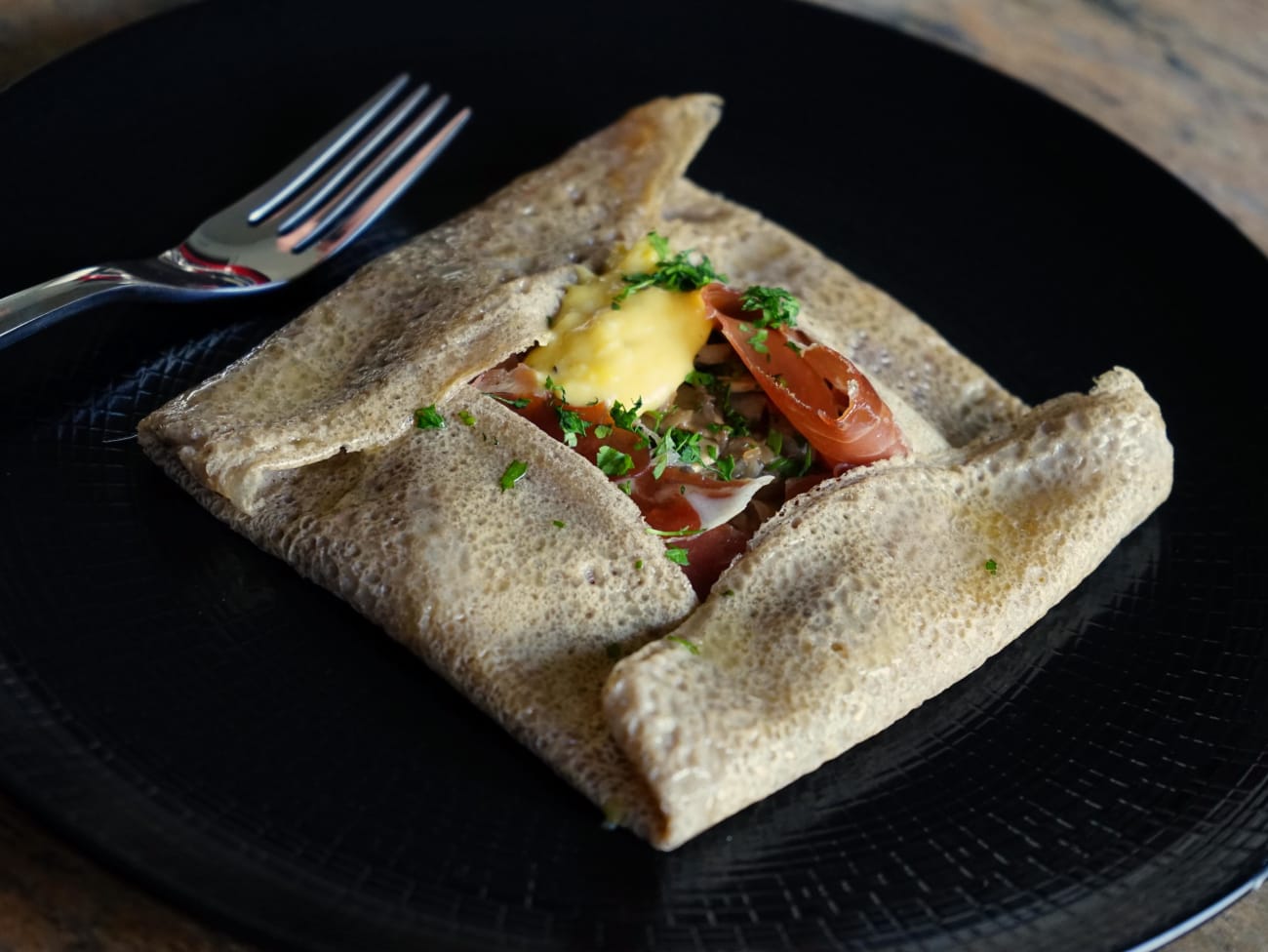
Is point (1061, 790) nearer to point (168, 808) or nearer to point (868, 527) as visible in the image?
point (868, 527)

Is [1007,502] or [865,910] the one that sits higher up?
[1007,502]

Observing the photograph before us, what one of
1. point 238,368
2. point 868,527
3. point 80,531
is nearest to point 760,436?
point 868,527

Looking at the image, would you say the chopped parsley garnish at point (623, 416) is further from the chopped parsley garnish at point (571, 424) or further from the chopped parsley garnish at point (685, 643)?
the chopped parsley garnish at point (685, 643)

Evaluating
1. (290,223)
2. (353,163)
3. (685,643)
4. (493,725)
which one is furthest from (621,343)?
(353,163)

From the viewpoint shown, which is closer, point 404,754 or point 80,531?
point 404,754

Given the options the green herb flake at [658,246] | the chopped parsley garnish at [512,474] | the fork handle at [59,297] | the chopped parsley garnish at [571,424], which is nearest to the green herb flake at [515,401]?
the chopped parsley garnish at [571,424]

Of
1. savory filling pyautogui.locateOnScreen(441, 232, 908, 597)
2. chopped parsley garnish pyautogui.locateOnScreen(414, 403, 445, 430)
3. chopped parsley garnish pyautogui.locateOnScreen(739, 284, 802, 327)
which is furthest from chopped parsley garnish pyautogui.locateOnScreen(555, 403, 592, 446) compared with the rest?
chopped parsley garnish pyautogui.locateOnScreen(739, 284, 802, 327)

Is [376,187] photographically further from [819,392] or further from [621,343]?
[819,392]
